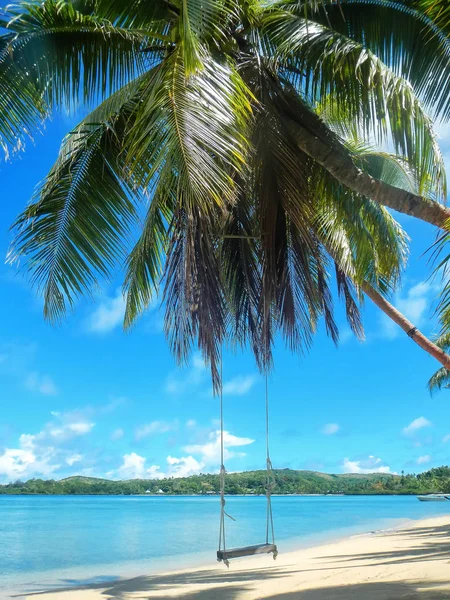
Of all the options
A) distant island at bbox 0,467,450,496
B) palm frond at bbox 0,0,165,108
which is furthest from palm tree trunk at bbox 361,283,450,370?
distant island at bbox 0,467,450,496

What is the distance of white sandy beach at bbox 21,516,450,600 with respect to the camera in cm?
580

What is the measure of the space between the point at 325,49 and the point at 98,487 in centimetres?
7498

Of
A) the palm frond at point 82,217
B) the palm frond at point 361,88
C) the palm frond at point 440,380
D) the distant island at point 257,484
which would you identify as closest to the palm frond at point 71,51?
the palm frond at point 82,217

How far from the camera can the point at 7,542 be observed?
63.8 feet

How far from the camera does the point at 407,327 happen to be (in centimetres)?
604

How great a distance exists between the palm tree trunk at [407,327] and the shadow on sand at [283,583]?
6.27 ft

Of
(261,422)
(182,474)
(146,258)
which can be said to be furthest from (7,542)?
(261,422)

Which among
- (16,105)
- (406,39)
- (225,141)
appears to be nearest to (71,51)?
(16,105)

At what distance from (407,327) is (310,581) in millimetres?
2969

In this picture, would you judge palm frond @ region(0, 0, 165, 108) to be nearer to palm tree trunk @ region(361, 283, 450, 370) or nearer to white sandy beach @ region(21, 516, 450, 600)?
palm tree trunk @ region(361, 283, 450, 370)

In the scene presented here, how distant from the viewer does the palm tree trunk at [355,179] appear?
378 cm

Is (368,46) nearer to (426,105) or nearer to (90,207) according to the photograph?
(426,105)

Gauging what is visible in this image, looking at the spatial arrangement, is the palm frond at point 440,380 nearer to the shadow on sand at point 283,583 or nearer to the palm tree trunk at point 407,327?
the shadow on sand at point 283,583

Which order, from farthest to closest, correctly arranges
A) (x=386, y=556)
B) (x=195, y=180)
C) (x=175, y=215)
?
(x=386, y=556) → (x=175, y=215) → (x=195, y=180)
